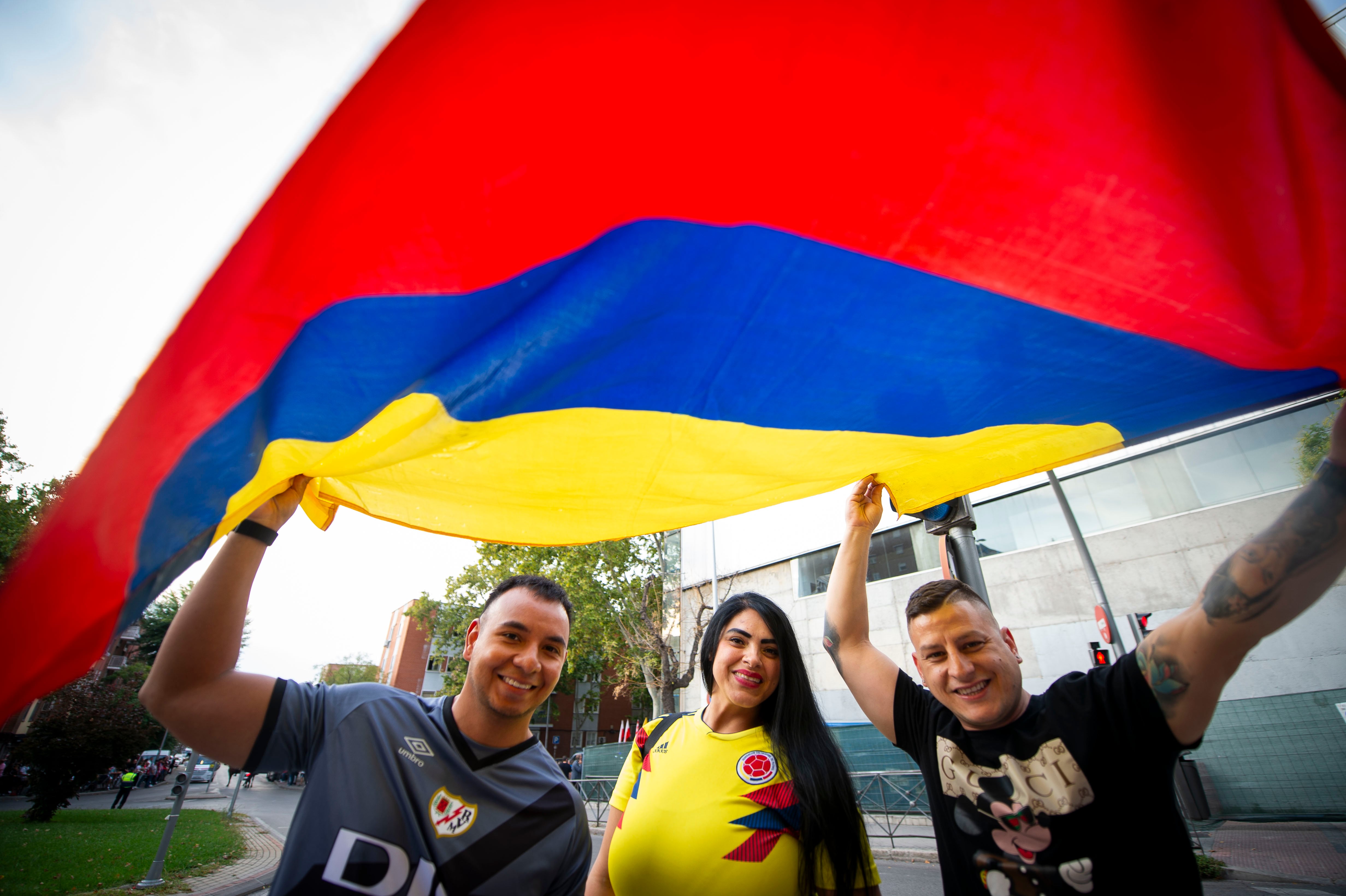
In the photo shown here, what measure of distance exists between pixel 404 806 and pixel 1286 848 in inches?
577

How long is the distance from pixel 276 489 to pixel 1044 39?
252 cm

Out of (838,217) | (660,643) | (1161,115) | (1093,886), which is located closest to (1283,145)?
(1161,115)

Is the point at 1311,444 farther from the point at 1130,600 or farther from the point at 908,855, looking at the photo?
the point at 908,855

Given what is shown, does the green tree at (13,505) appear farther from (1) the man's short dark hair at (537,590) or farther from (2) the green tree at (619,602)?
(1) the man's short dark hair at (537,590)

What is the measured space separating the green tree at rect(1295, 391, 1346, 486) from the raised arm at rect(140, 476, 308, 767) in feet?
54.4

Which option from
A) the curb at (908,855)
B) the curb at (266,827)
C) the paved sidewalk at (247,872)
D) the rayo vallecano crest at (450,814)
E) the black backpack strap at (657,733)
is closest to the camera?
the rayo vallecano crest at (450,814)

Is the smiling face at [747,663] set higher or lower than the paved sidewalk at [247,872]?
higher

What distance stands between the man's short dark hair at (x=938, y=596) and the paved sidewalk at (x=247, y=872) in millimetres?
10372

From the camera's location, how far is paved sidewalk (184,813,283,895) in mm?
9336

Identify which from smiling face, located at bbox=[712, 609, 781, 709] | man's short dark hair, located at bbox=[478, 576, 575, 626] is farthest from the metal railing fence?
man's short dark hair, located at bbox=[478, 576, 575, 626]

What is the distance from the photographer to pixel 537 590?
2.53 metres

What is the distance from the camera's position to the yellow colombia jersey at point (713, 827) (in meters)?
2.27

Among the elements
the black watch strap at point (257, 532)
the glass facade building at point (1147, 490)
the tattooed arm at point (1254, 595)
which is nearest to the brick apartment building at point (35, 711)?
the black watch strap at point (257, 532)

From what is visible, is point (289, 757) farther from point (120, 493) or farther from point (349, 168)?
point (349, 168)
